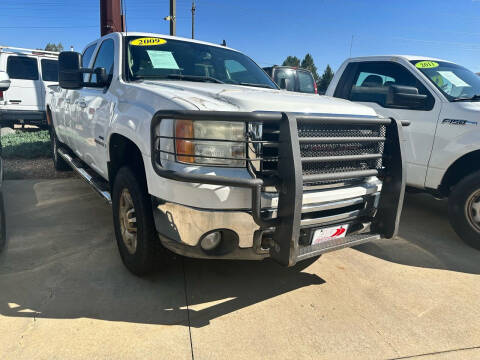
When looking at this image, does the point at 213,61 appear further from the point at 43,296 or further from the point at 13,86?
the point at 13,86

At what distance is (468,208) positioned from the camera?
368 centimetres

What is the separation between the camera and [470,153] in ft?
12.4

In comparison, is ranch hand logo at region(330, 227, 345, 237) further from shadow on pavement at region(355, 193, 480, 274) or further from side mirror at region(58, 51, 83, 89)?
side mirror at region(58, 51, 83, 89)

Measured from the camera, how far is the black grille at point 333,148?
2.19 metres

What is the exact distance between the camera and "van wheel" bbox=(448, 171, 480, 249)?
363cm

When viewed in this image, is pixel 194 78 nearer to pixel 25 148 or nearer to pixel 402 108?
pixel 402 108

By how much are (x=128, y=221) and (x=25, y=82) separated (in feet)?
30.2

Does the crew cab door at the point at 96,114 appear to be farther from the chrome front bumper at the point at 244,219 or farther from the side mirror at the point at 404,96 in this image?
the side mirror at the point at 404,96

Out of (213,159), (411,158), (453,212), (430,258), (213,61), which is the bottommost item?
(430,258)

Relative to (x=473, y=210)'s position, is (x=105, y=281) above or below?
below

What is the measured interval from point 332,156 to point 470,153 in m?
2.30

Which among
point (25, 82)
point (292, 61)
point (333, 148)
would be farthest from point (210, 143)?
point (292, 61)

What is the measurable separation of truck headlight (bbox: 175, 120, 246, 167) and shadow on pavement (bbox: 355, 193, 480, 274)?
211cm

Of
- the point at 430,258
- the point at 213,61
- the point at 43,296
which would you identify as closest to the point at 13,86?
the point at 213,61
